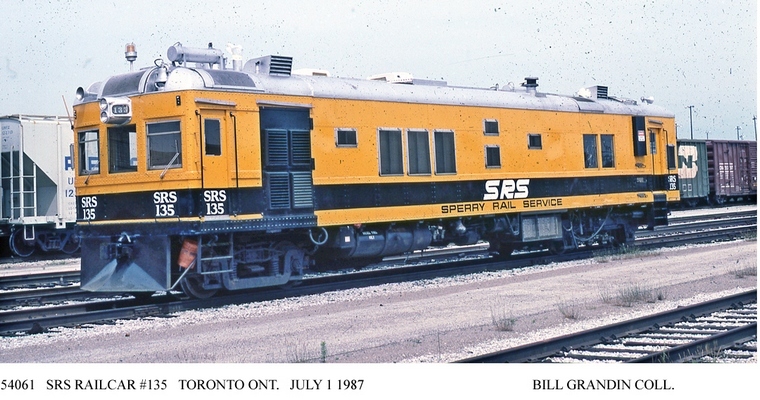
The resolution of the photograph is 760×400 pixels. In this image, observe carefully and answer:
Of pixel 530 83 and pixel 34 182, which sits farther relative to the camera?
Result: pixel 34 182

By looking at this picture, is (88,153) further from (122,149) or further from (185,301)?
(185,301)

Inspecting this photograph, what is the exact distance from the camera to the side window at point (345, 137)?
49.5 ft

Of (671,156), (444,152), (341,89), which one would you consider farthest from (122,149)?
(671,156)

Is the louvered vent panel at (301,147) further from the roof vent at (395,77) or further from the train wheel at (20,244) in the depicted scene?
the train wheel at (20,244)

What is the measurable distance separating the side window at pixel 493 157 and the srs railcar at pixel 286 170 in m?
0.03

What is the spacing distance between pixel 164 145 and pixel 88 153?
1.56 m

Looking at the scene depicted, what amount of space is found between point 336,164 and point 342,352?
18.9 ft

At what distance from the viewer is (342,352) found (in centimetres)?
965

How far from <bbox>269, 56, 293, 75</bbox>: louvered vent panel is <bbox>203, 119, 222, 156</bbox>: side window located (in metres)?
1.60

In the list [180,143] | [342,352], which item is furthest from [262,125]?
[342,352]

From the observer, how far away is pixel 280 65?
1477cm

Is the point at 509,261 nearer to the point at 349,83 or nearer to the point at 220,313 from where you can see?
the point at 349,83

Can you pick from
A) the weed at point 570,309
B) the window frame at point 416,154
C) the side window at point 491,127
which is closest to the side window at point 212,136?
the window frame at point 416,154

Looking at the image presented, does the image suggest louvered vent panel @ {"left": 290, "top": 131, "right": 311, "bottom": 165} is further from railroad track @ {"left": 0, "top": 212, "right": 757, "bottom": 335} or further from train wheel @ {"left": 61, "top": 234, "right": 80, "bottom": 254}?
train wheel @ {"left": 61, "top": 234, "right": 80, "bottom": 254}
